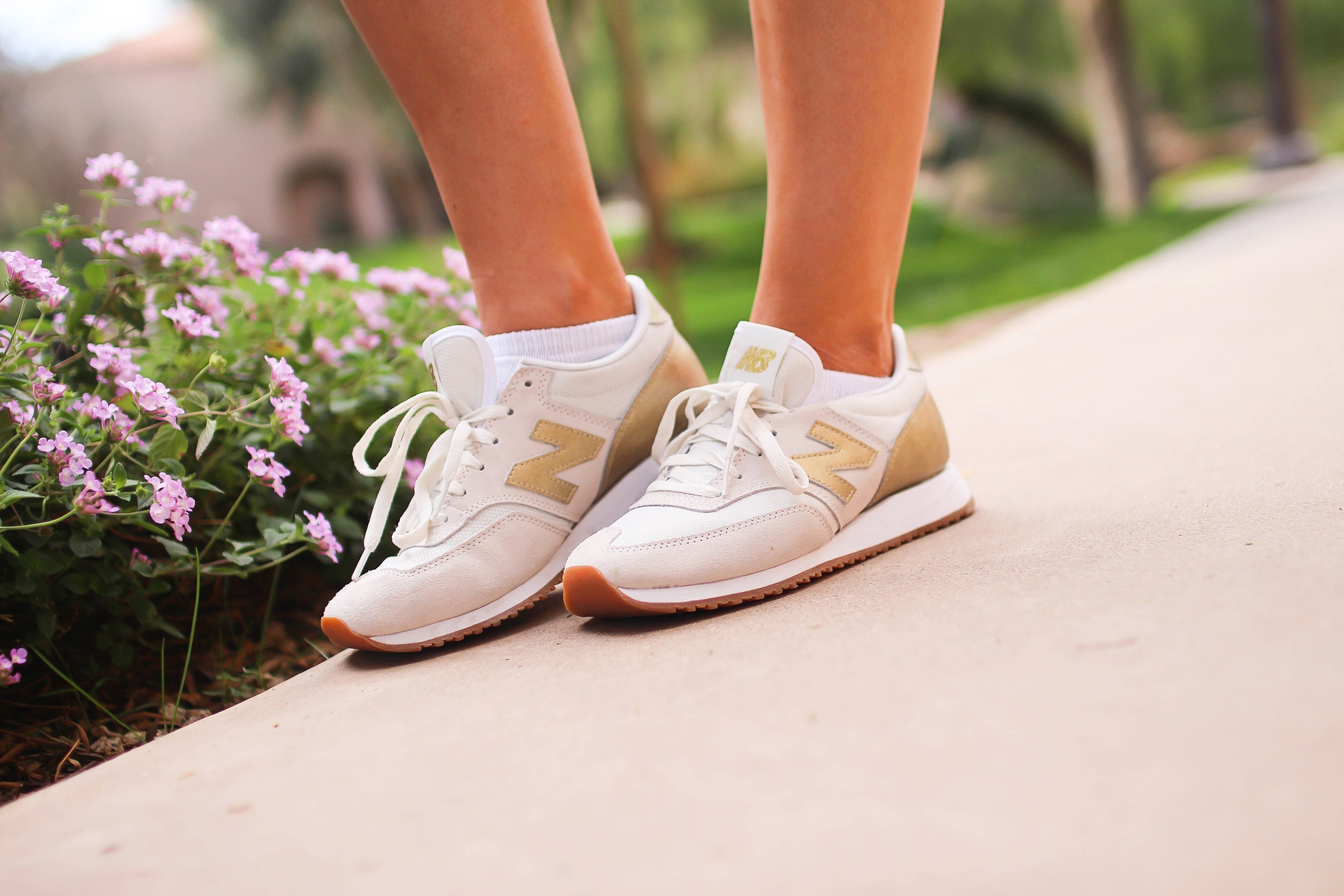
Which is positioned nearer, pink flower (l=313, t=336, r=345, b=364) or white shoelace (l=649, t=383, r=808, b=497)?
white shoelace (l=649, t=383, r=808, b=497)

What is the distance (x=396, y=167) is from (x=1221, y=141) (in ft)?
A: 50.9

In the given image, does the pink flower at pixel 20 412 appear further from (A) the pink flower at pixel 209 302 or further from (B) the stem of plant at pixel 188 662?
(A) the pink flower at pixel 209 302

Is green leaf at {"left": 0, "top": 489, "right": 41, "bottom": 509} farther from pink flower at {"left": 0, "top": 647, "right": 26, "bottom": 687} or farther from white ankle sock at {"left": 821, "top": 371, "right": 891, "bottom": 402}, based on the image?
white ankle sock at {"left": 821, "top": 371, "right": 891, "bottom": 402}

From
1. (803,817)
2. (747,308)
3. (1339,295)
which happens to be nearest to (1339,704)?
(803,817)

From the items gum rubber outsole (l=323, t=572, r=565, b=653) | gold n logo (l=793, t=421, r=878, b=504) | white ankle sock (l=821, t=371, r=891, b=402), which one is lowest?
gum rubber outsole (l=323, t=572, r=565, b=653)

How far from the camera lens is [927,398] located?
1178 mm

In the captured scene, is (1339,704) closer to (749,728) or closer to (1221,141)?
(749,728)

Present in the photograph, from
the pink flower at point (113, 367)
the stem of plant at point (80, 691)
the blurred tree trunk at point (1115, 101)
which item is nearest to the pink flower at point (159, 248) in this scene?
the pink flower at point (113, 367)

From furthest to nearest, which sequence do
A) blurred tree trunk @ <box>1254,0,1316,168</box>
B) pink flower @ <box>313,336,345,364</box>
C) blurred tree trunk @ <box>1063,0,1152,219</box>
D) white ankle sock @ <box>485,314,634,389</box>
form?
blurred tree trunk @ <box>1254,0,1316,168</box>
blurred tree trunk @ <box>1063,0,1152,219</box>
pink flower @ <box>313,336,345,364</box>
white ankle sock @ <box>485,314,634,389</box>

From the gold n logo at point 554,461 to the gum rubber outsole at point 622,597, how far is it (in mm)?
139

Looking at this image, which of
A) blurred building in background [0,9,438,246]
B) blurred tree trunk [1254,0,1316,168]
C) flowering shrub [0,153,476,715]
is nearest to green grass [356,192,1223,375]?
blurred tree trunk [1254,0,1316,168]

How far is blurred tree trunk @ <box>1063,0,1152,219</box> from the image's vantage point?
8.26 metres

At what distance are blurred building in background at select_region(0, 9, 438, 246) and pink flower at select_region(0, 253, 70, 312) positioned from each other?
13627mm

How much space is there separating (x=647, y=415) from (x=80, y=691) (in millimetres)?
612
